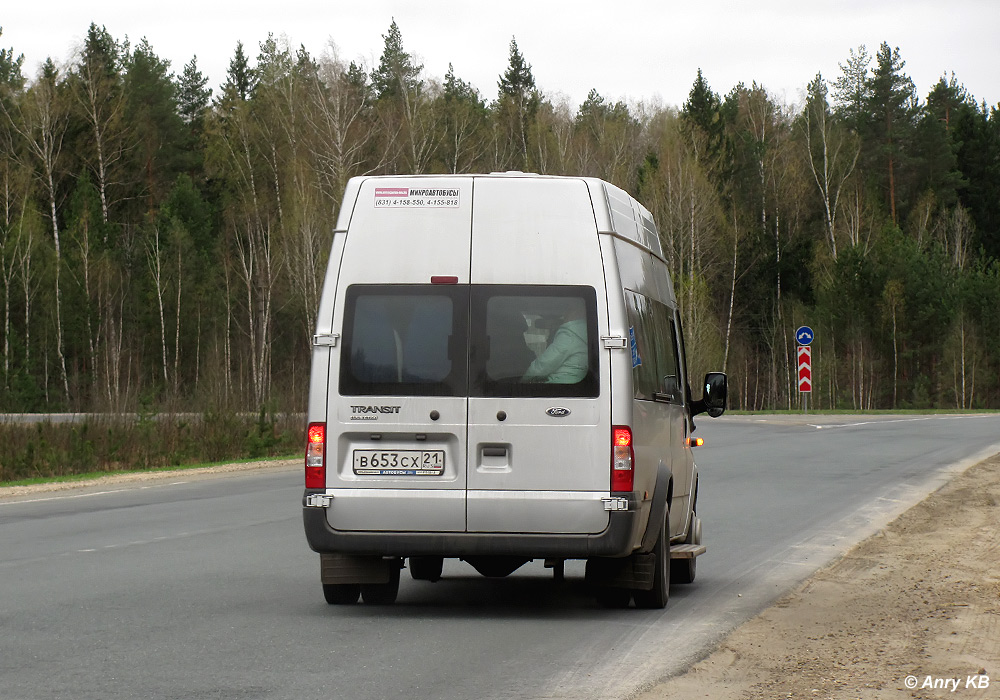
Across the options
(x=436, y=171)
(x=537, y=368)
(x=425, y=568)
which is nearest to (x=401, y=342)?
(x=537, y=368)

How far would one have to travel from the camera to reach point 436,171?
6762cm

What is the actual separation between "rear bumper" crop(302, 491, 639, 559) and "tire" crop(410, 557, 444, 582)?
203 centimetres

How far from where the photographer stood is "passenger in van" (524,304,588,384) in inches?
336

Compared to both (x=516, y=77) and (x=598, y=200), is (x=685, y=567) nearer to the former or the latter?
(x=598, y=200)

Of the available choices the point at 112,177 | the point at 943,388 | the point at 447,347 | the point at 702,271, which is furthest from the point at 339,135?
the point at 447,347

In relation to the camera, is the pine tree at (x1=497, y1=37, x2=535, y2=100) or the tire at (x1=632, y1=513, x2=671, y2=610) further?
the pine tree at (x1=497, y1=37, x2=535, y2=100)

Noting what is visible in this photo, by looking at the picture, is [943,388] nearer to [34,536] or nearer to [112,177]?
[112,177]

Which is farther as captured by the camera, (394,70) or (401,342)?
(394,70)

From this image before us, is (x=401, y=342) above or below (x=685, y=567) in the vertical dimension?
above

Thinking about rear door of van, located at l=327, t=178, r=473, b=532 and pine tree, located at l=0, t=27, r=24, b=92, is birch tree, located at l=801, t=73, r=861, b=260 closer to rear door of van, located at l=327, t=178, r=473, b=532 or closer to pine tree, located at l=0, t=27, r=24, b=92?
pine tree, located at l=0, t=27, r=24, b=92

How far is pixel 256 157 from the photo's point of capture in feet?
227

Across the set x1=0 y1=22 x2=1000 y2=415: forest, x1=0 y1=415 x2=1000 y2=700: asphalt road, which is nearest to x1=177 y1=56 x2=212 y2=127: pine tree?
x1=0 y1=22 x2=1000 y2=415: forest

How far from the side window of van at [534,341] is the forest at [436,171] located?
5009cm

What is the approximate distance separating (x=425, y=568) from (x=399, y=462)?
2.31 metres
